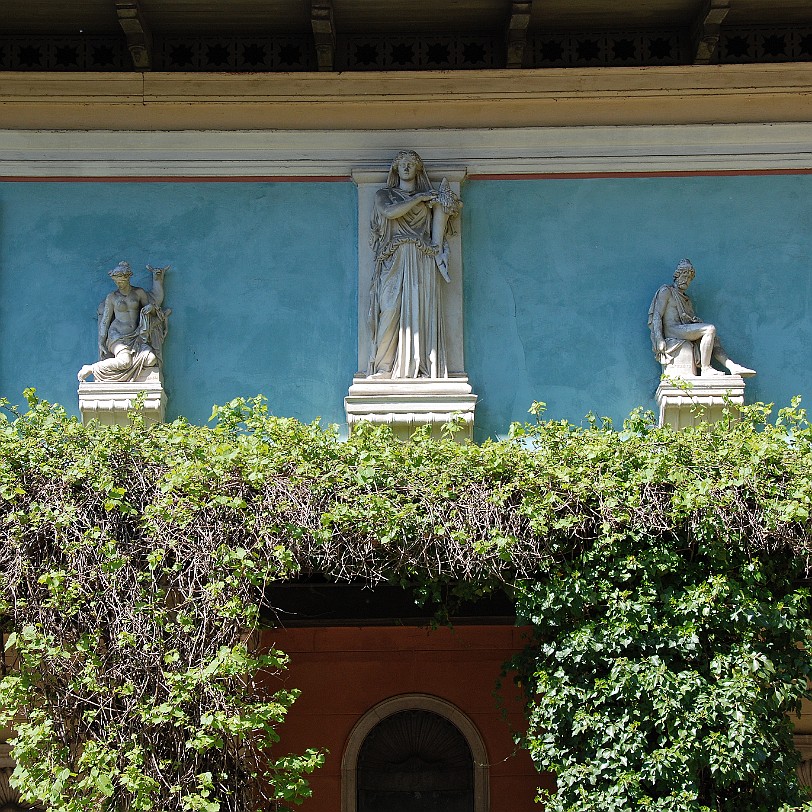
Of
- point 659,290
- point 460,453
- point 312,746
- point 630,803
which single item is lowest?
point 630,803

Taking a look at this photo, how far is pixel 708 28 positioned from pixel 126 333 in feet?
16.5

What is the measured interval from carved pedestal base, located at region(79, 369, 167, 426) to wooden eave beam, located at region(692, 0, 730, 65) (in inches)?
194

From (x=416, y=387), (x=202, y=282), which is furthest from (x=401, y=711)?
(x=202, y=282)

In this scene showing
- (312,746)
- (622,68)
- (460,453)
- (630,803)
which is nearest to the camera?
(630,803)

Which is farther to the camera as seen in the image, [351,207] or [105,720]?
[351,207]

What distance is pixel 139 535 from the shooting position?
7.95 metres

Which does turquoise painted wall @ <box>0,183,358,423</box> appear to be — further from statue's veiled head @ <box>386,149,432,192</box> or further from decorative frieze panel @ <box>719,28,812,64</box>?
decorative frieze panel @ <box>719,28,812,64</box>

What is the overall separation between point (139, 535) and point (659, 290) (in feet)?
15.6

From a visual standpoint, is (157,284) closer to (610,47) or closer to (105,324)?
(105,324)

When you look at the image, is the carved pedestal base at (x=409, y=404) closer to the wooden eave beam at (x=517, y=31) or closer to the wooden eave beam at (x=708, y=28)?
the wooden eave beam at (x=517, y=31)

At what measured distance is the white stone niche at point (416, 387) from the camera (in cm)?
1049

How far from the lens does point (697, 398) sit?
10516mm

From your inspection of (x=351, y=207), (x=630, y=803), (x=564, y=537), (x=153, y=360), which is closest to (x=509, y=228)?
(x=351, y=207)

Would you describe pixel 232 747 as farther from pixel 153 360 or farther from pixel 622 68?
pixel 622 68
